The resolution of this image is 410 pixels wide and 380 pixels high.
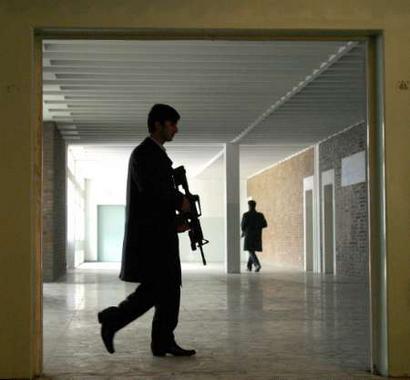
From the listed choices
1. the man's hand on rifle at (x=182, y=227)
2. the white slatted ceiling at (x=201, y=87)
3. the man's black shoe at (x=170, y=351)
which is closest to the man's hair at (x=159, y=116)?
the man's hand on rifle at (x=182, y=227)

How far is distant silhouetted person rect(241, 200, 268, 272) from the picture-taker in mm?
20078

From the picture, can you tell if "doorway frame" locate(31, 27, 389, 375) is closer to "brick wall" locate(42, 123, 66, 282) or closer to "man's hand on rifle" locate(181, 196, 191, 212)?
"man's hand on rifle" locate(181, 196, 191, 212)

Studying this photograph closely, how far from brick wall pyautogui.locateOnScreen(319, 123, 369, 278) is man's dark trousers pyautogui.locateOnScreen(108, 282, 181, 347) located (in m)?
10.3

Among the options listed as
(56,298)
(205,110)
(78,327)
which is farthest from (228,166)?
(78,327)

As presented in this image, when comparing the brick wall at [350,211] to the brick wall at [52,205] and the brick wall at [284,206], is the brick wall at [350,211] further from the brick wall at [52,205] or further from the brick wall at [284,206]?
the brick wall at [52,205]

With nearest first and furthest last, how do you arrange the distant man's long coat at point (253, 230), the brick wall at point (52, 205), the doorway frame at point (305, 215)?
the brick wall at point (52, 205), the distant man's long coat at point (253, 230), the doorway frame at point (305, 215)

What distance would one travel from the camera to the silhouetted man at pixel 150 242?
5418mm

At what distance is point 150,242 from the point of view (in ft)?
17.9

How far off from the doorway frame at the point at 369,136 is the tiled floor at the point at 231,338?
35cm

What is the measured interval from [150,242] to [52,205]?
1094 cm

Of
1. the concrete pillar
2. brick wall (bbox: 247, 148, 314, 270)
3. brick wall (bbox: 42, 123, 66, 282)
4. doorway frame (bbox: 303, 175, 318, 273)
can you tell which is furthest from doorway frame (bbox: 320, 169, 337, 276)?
brick wall (bbox: 42, 123, 66, 282)

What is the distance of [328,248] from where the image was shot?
64.0 feet

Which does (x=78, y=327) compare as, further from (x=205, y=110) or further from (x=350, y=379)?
(x=205, y=110)

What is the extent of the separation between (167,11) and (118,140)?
46.1 ft
